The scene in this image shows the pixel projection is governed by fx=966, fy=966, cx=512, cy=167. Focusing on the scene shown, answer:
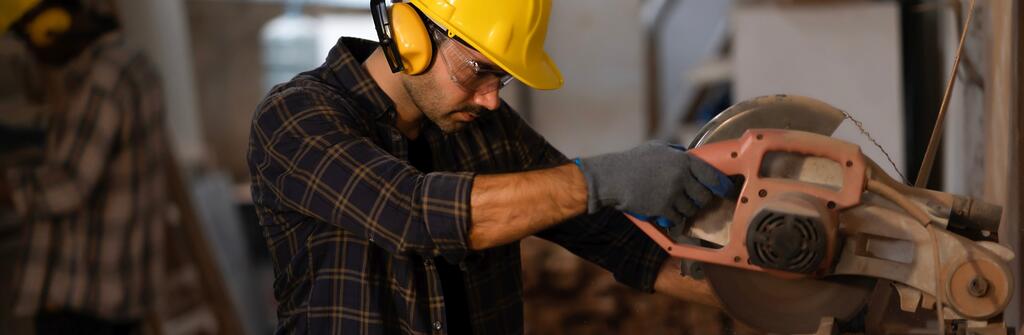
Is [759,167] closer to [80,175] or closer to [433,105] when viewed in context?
[433,105]

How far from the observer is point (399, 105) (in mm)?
1614

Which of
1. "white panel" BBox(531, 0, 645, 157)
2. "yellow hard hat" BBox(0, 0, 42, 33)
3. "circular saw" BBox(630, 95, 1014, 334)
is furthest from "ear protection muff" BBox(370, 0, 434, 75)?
"white panel" BBox(531, 0, 645, 157)

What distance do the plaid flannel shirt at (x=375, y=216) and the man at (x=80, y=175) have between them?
5.28ft

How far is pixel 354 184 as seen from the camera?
130 centimetres

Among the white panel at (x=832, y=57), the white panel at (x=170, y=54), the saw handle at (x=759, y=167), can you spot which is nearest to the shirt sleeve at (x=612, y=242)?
the saw handle at (x=759, y=167)

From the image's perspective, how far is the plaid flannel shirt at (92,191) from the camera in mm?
2938

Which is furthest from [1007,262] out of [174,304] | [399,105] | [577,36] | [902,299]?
[577,36]

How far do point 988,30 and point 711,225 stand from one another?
0.66 meters

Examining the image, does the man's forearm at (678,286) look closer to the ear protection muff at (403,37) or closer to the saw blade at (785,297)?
the saw blade at (785,297)

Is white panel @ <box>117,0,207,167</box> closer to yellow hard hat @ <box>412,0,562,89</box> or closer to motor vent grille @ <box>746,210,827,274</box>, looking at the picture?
yellow hard hat @ <box>412,0,562,89</box>

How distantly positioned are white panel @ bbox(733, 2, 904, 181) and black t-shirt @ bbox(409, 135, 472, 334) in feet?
4.45

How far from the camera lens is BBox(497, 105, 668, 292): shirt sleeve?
1.68 metres

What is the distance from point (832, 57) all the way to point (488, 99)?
167 centimetres

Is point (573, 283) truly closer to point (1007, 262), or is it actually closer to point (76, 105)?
point (76, 105)
